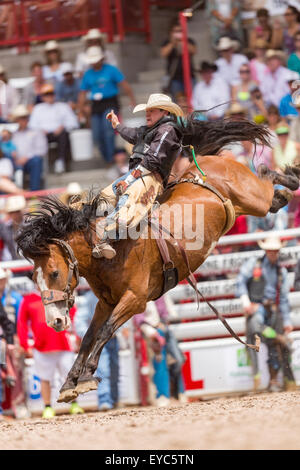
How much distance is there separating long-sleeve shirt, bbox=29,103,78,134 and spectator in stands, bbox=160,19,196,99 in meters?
1.28

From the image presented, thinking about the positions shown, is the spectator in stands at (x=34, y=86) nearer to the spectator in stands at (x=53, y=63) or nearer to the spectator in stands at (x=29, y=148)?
the spectator in stands at (x=53, y=63)

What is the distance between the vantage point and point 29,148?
37.4 ft

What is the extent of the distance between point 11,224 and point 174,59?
11.6 feet

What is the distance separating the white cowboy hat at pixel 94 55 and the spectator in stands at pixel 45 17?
168 cm

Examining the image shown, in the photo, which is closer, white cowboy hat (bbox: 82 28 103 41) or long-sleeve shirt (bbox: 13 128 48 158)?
long-sleeve shirt (bbox: 13 128 48 158)

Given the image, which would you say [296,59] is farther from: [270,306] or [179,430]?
[179,430]

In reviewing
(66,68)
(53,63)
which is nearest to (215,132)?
(66,68)

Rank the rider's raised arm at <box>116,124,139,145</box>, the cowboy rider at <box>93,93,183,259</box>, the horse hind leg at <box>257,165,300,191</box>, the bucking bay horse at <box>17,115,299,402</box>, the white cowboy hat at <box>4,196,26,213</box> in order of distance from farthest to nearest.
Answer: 1. the white cowboy hat at <box>4,196,26,213</box>
2. the horse hind leg at <box>257,165,300,191</box>
3. the rider's raised arm at <box>116,124,139,145</box>
4. the cowboy rider at <box>93,93,183,259</box>
5. the bucking bay horse at <box>17,115,299,402</box>

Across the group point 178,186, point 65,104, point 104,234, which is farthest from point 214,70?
point 104,234

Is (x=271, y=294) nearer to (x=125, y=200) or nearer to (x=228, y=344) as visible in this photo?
(x=228, y=344)

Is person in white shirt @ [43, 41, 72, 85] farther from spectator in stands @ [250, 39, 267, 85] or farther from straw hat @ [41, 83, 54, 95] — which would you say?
spectator in stands @ [250, 39, 267, 85]

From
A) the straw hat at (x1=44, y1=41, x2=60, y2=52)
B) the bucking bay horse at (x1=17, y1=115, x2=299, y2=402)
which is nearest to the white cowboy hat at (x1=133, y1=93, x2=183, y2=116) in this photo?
the bucking bay horse at (x1=17, y1=115, x2=299, y2=402)

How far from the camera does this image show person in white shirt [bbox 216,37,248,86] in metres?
11.2

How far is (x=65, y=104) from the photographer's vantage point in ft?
38.5
